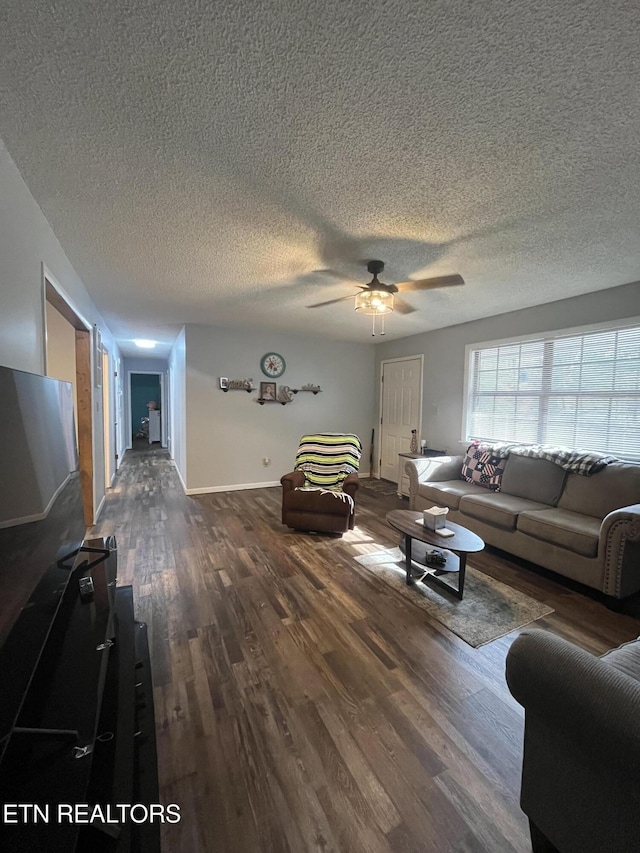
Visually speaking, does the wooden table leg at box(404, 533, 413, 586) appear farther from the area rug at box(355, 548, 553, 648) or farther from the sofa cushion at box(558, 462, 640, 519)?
the sofa cushion at box(558, 462, 640, 519)

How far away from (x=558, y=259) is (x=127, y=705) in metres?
3.52

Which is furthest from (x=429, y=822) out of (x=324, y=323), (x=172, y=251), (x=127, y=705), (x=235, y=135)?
(x=324, y=323)

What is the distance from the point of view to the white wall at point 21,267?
1.44 m

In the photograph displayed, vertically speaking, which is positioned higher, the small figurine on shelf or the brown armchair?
the small figurine on shelf

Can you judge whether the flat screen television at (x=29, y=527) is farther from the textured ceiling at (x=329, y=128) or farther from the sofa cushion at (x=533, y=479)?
the sofa cushion at (x=533, y=479)

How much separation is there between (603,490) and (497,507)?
81 centimetres

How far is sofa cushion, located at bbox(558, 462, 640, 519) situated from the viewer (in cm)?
268

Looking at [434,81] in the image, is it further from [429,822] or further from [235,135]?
[429,822]

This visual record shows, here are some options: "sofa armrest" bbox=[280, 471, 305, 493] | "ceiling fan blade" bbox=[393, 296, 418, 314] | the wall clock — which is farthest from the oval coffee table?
the wall clock

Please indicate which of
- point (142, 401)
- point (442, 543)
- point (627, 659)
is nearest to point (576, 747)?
point (627, 659)

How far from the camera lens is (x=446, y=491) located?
→ 142 inches

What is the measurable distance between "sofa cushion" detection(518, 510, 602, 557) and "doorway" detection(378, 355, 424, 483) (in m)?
2.52

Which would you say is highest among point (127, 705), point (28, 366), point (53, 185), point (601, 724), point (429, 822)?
point (53, 185)

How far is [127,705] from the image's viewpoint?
1161 millimetres
